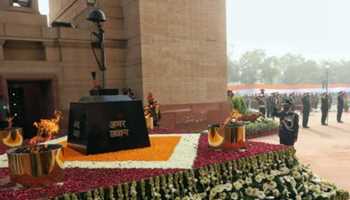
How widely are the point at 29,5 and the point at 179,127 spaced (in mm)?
7968

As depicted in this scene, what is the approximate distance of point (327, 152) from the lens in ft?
31.8

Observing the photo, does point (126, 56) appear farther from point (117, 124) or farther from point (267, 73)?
point (267, 73)

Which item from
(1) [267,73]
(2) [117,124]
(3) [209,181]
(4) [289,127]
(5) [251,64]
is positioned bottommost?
(3) [209,181]

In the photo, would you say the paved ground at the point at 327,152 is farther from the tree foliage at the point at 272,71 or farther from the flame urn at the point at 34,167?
the tree foliage at the point at 272,71

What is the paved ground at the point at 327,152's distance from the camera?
7.14 m

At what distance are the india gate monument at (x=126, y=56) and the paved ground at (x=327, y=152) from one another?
4046 millimetres

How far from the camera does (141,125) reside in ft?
18.7

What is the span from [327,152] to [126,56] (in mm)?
8912

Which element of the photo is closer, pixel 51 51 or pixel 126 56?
pixel 51 51

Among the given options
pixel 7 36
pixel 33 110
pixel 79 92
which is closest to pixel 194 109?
pixel 79 92

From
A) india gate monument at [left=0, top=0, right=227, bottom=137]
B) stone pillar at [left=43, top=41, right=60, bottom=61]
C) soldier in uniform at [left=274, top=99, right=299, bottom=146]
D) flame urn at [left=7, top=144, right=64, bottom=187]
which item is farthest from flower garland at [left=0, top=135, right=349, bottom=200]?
stone pillar at [left=43, top=41, right=60, bottom=61]

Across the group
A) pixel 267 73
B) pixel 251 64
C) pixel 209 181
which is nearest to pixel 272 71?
pixel 267 73

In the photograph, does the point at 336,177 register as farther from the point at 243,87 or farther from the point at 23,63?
the point at 243,87

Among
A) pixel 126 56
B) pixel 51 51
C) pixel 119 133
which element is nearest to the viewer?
pixel 119 133
